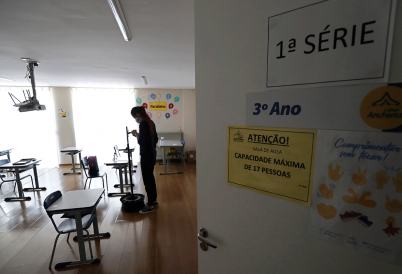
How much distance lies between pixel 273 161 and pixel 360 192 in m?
0.27

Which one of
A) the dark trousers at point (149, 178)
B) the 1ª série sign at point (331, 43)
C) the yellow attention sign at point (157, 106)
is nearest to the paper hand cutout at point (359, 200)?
the 1ª série sign at point (331, 43)

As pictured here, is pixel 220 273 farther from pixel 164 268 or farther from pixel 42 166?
pixel 42 166

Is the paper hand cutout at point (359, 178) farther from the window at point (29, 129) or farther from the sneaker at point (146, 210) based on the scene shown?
the window at point (29, 129)

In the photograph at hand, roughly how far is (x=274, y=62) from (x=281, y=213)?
1.89 ft

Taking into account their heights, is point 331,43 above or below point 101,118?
above

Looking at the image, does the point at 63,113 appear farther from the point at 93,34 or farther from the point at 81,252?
the point at 81,252

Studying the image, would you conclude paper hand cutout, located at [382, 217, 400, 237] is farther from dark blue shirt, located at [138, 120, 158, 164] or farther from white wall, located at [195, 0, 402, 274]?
dark blue shirt, located at [138, 120, 158, 164]

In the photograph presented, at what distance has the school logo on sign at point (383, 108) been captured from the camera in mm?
479

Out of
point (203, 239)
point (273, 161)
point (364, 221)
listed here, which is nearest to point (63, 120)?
point (203, 239)

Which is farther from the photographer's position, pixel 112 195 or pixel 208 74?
pixel 112 195

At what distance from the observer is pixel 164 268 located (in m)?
2.03

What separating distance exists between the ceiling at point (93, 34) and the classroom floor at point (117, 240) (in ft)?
→ 8.49

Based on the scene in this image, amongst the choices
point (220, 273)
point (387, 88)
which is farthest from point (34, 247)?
point (387, 88)

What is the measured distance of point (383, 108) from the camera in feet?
1.62
